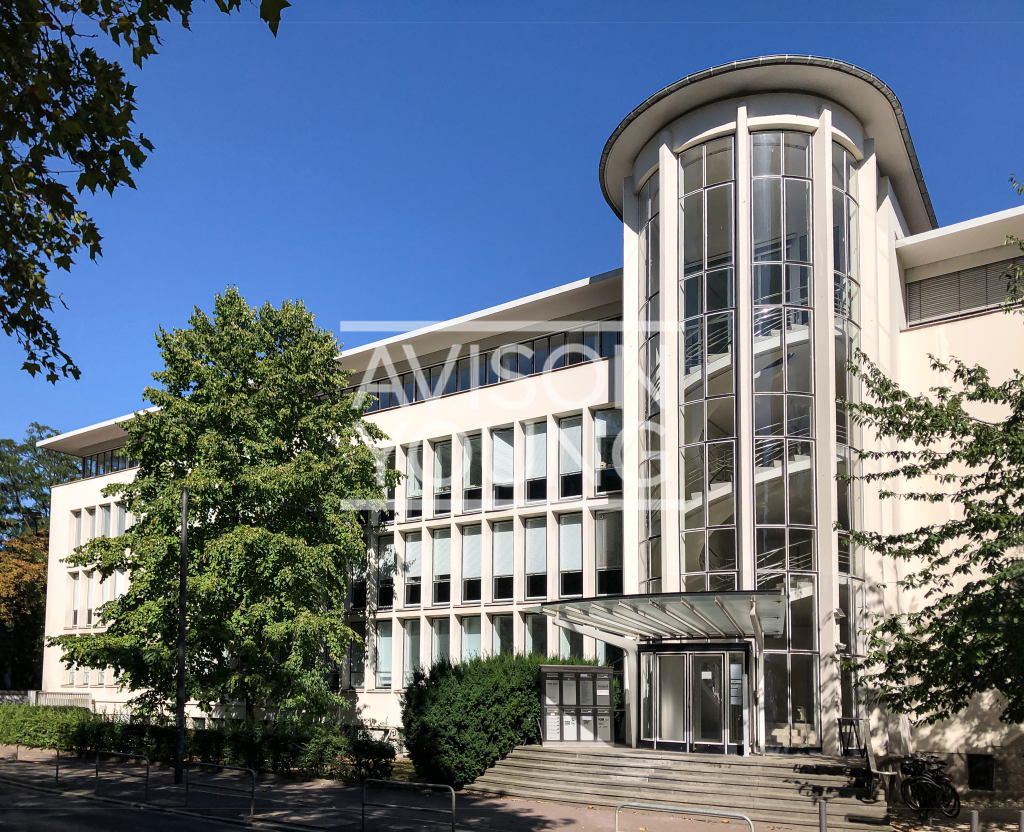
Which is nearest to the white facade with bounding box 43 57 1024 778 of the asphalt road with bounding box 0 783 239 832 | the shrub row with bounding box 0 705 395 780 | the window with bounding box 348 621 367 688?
the window with bounding box 348 621 367 688

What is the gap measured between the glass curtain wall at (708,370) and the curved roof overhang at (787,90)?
132 cm

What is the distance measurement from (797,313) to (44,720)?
2721cm

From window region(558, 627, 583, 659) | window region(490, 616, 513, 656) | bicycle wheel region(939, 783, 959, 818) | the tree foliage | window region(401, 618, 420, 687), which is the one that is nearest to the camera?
bicycle wheel region(939, 783, 959, 818)

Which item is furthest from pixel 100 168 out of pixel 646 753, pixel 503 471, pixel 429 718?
pixel 503 471

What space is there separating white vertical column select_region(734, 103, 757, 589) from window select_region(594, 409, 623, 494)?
6502 mm

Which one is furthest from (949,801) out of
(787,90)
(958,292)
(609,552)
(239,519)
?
(239,519)

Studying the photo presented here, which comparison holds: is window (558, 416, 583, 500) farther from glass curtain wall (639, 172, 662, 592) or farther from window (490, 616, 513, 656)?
glass curtain wall (639, 172, 662, 592)

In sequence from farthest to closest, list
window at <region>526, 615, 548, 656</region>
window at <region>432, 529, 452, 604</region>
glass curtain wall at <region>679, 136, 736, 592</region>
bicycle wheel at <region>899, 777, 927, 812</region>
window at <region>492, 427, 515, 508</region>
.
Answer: window at <region>432, 529, 452, 604</region> → window at <region>492, 427, 515, 508</region> → window at <region>526, 615, 548, 656</region> → glass curtain wall at <region>679, 136, 736, 592</region> → bicycle wheel at <region>899, 777, 927, 812</region>

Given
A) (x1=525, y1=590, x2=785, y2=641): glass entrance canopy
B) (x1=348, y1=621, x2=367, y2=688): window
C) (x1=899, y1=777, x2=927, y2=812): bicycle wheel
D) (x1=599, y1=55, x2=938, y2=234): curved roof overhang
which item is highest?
(x1=599, y1=55, x2=938, y2=234): curved roof overhang

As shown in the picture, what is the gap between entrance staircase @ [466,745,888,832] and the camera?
18.2 metres

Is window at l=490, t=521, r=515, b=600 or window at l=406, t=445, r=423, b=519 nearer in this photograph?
window at l=490, t=521, r=515, b=600

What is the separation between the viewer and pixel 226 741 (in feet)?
88.0

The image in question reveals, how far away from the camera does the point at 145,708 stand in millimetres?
27516

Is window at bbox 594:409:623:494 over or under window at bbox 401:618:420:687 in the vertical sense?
over
